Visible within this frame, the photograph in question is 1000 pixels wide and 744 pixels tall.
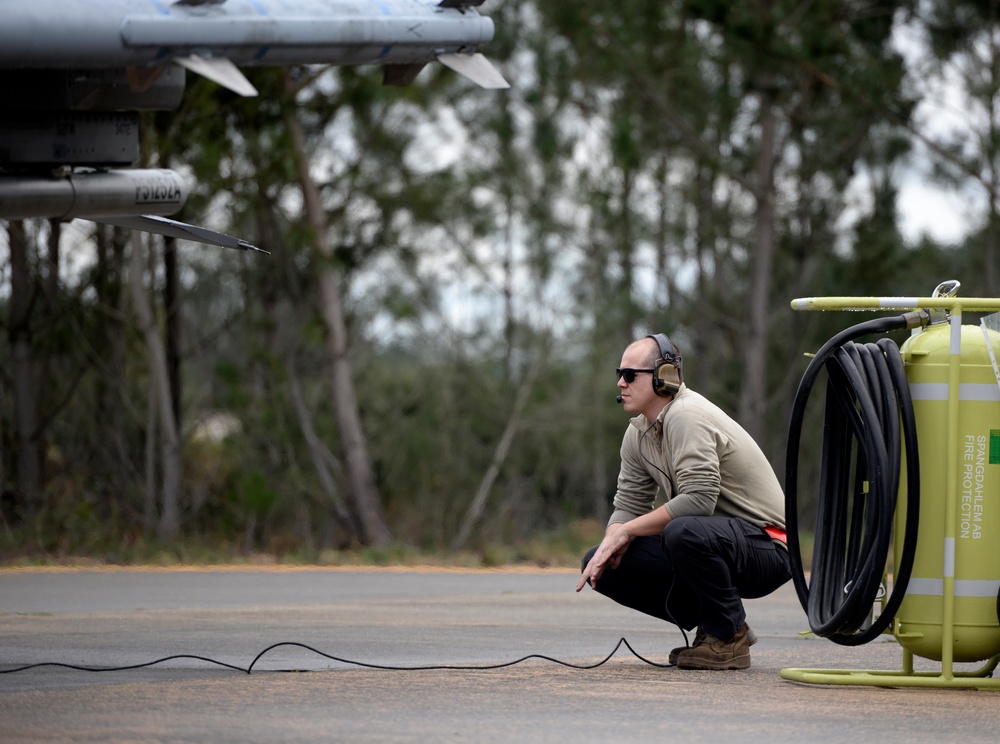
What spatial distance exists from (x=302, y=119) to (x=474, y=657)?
51.5ft

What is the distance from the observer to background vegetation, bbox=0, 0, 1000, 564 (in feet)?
70.0

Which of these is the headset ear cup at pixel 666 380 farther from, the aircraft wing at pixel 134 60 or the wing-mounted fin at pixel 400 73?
the wing-mounted fin at pixel 400 73

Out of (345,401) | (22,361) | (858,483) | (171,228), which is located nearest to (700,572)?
(858,483)

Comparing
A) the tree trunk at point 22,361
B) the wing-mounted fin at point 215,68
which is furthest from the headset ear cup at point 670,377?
the tree trunk at point 22,361

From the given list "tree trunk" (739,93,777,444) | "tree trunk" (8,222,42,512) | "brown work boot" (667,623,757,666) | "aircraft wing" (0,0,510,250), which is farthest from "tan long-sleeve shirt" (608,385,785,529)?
"tree trunk" (739,93,777,444)

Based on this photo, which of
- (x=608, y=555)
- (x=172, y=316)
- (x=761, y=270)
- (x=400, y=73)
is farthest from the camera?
(x=761, y=270)

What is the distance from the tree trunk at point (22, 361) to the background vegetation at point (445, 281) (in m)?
0.05

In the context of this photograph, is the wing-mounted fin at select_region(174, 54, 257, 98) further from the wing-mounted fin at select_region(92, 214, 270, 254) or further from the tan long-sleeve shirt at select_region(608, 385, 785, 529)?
the tan long-sleeve shirt at select_region(608, 385, 785, 529)

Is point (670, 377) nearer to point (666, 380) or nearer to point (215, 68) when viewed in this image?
point (666, 380)

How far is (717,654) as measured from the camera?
6766 mm

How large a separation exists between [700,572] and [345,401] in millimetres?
16174

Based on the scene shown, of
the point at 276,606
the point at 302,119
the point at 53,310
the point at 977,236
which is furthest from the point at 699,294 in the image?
the point at 276,606

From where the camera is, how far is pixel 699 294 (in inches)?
1168

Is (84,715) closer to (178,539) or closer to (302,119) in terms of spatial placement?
(178,539)
